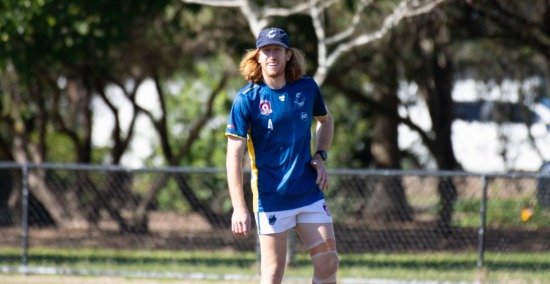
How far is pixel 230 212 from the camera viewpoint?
42.0 ft

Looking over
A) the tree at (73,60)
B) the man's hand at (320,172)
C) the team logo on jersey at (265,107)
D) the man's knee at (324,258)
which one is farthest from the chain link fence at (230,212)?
the team logo on jersey at (265,107)

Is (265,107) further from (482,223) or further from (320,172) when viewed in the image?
(482,223)

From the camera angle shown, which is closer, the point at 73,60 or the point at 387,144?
the point at 73,60

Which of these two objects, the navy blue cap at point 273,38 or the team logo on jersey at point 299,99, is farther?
the team logo on jersey at point 299,99

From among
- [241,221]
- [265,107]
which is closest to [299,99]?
[265,107]

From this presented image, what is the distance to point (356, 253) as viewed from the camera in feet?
38.7

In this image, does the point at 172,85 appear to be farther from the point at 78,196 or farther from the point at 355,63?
the point at 78,196

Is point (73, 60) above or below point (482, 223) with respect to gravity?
above

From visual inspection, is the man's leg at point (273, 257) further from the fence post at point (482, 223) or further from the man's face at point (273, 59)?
the fence post at point (482, 223)

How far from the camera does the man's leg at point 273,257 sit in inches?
248

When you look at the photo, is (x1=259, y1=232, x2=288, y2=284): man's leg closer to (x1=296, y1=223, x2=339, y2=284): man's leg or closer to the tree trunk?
(x1=296, y1=223, x2=339, y2=284): man's leg

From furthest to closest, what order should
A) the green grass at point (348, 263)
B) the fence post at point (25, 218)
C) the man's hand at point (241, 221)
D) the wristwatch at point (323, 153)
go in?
the fence post at point (25, 218) → the green grass at point (348, 263) → the wristwatch at point (323, 153) → the man's hand at point (241, 221)

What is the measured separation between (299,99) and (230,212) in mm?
6575

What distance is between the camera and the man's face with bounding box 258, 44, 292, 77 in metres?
6.25
